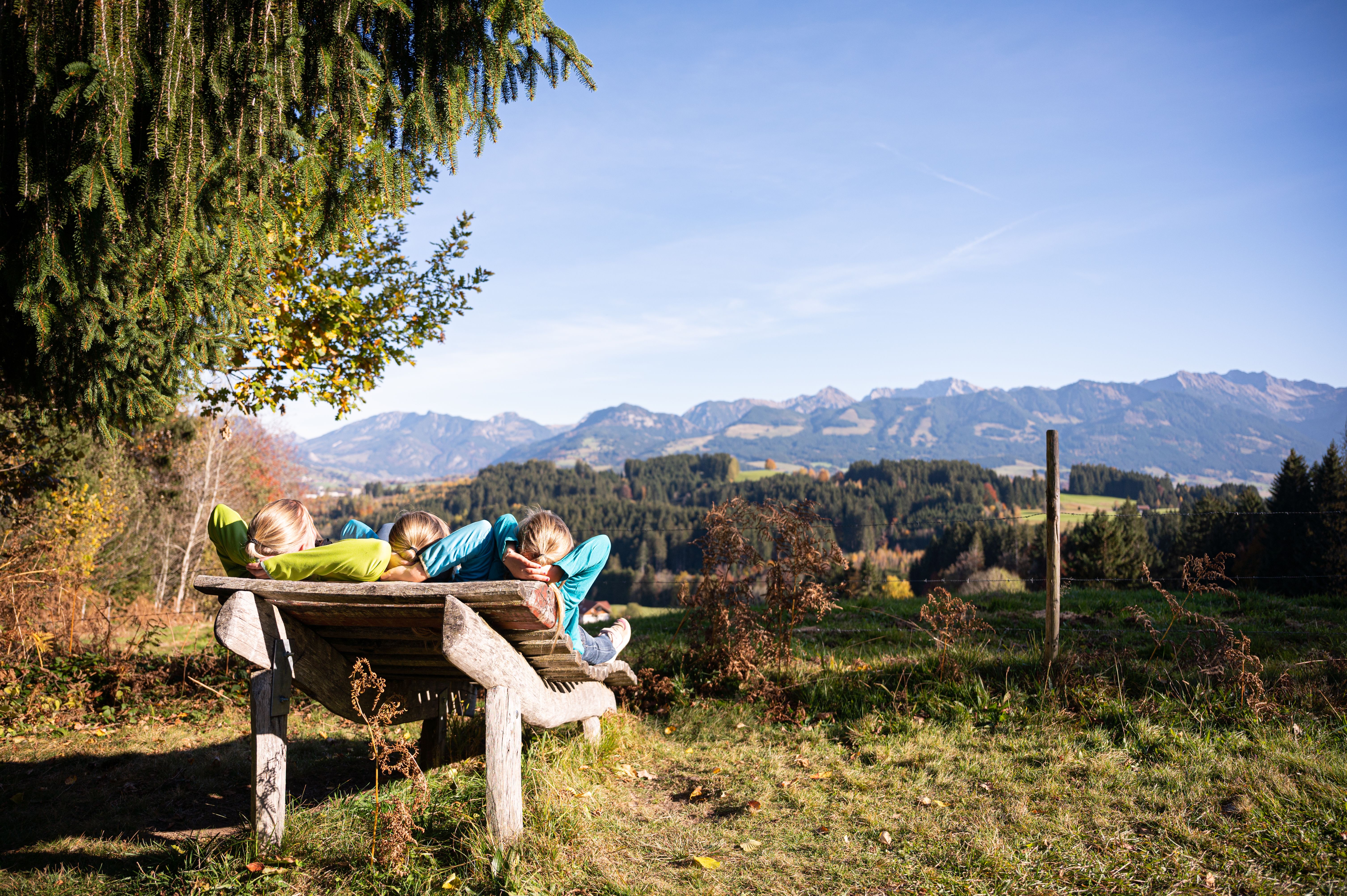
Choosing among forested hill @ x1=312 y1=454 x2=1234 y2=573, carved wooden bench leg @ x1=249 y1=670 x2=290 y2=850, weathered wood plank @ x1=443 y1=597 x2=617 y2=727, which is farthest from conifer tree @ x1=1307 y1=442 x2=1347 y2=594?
forested hill @ x1=312 y1=454 x2=1234 y2=573

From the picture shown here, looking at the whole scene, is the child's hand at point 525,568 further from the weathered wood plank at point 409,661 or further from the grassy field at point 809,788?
the grassy field at point 809,788

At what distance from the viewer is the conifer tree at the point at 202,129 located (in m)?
3.77

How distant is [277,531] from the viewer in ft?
11.4

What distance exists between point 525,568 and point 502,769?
986mm

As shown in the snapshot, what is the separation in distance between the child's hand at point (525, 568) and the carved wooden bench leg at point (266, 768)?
1.32 meters

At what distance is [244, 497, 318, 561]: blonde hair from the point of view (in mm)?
3447

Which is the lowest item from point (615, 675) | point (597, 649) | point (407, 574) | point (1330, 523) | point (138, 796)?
point (1330, 523)

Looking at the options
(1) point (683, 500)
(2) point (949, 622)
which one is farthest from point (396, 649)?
(1) point (683, 500)

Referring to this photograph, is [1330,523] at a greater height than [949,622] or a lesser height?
lesser

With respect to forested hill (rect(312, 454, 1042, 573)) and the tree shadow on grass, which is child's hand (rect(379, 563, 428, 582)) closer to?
the tree shadow on grass

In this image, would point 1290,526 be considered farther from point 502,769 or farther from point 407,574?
point 407,574

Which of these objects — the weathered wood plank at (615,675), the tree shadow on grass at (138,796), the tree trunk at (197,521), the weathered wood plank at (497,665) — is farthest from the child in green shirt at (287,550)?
the tree trunk at (197,521)

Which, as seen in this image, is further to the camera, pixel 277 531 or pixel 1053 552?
pixel 1053 552

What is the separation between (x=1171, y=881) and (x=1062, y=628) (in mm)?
5071
